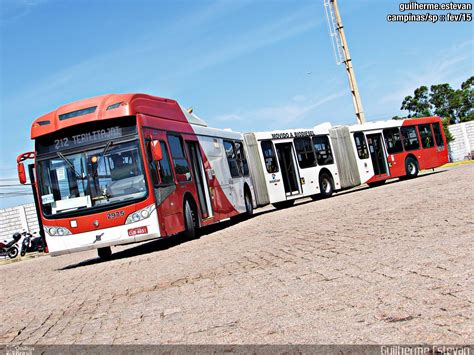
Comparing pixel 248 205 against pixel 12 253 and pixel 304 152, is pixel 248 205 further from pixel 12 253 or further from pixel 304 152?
pixel 12 253

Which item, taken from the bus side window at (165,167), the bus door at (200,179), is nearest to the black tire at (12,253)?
the bus door at (200,179)

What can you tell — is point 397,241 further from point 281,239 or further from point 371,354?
point 371,354

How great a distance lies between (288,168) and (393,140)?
21.6 ft

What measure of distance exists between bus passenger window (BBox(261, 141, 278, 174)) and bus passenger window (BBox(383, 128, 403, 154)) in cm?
691

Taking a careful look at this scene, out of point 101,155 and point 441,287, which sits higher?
point 101,155

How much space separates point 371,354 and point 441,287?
4.95ft

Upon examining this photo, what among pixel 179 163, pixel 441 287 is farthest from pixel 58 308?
pixel 179 163

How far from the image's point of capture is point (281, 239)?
34.1ft

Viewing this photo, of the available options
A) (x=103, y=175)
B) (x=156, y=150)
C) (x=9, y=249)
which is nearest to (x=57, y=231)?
(x=103, y=175)

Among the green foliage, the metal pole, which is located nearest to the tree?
the green foliage

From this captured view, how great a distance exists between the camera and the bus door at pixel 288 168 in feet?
78.9

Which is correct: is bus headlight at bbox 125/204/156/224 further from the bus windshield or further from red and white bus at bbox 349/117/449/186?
red and white bus at bbox 349/117/449/186

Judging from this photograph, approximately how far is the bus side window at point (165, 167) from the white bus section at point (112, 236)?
43.8 inches

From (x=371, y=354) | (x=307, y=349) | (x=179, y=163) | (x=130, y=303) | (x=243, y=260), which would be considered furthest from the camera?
(x=179, y=163)
